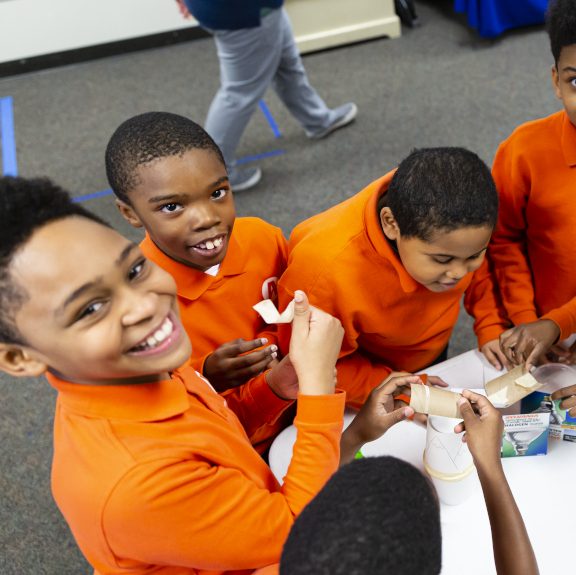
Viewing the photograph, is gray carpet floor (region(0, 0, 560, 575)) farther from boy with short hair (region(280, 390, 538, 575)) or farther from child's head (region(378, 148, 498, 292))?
boy with short hair (region(280, 390, 538, 575))

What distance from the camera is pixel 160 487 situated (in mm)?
665

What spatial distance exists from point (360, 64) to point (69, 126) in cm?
193

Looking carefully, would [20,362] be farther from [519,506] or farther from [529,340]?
[529,340]

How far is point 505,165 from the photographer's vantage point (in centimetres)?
130

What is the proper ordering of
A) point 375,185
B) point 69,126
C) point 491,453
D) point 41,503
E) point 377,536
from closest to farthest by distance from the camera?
point 377,536, point 491,453, point 375,185, point 41,503, point 69,126

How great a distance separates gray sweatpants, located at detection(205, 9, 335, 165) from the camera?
2521 mm

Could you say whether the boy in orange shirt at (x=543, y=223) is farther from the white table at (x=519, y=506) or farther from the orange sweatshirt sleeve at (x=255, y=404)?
the orange sweatshirt sleeve at (x=255, y=404)

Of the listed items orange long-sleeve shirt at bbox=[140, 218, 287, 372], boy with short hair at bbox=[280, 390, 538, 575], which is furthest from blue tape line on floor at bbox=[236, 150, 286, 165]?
boy with short hair at bbox=[280, 390, 538, 575]

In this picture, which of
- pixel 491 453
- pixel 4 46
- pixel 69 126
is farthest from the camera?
pixel 4 46

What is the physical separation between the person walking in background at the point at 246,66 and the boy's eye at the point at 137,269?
6.08 feet

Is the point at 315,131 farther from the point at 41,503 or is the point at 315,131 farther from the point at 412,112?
the point at 41,503

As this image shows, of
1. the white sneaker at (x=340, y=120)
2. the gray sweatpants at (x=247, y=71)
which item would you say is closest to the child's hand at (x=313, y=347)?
the gray sweatpants at (x=247, y=71)

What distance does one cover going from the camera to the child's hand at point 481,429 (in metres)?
0.82

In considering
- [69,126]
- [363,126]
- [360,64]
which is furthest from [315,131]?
[69,126]
